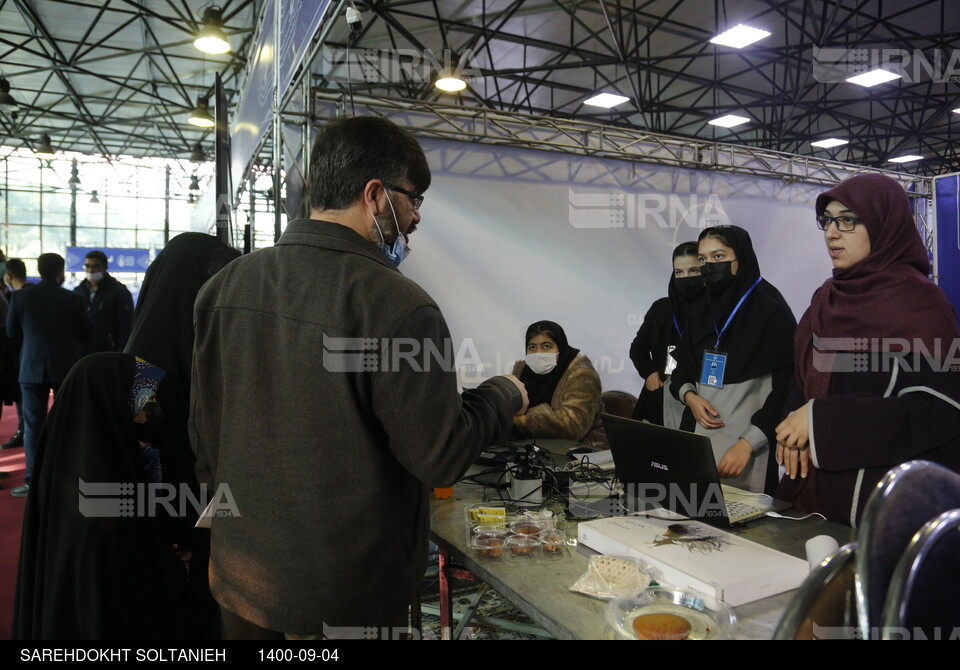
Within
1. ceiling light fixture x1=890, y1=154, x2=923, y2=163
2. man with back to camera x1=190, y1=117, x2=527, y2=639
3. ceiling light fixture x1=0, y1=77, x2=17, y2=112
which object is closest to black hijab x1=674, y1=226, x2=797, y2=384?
man with back to camera x1=190, y1=117, x2=527, y2=639

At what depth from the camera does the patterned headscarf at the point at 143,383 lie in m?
1.57

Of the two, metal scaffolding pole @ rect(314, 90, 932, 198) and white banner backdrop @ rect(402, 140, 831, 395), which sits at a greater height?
metal scaffolding pole @ rect(314, 90, 932, 198)

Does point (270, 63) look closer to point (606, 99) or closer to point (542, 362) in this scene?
point (542, 362)

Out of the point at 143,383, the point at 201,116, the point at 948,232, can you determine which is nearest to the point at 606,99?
the point at 948,232

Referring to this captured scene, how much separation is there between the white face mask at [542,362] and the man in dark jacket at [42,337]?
351 centimetres

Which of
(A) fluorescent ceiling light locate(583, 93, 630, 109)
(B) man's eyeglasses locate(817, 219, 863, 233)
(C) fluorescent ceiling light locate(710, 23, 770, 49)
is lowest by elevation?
(B) man's eyeglasses locate(817, 219, 863, 233)

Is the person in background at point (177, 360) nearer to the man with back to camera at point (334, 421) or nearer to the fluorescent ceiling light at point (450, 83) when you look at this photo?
the man with back to camera at point (334, 421)

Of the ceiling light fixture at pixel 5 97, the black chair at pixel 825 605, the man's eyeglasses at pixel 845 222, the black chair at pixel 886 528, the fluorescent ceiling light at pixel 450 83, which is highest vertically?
the ceiling light fixture at pixel 5 97

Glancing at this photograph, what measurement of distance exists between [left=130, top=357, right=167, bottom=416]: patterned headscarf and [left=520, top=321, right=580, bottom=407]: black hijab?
1976 mm

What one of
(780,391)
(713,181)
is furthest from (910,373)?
(713,181)

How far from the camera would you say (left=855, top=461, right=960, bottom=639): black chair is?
72 centimetres

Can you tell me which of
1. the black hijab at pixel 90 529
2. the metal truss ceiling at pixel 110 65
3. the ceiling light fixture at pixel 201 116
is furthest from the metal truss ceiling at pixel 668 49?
the black hijab at pixel 90 529

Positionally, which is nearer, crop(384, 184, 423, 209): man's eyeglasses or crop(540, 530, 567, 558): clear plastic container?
crop(384, 184, 423, 209): man's eyeglasses

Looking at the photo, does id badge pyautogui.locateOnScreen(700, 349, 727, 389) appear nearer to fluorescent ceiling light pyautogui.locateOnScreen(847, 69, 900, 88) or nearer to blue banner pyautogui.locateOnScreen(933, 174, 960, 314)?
blue banner pyautogui.locateOnScreen(933, 174, 960, 314)
